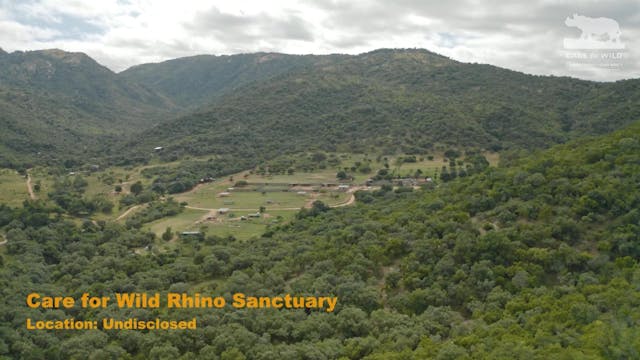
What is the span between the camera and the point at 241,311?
36.7m

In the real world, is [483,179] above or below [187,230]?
above

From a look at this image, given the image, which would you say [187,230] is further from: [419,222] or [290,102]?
[290,102]

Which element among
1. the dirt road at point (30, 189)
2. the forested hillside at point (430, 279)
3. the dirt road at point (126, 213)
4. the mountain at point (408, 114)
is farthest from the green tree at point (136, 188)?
the forested hillside at point (430, 279)

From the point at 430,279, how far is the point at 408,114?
355ft

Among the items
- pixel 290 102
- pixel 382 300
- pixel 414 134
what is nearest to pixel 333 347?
pixel 382 300

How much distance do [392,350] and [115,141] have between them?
592 feet

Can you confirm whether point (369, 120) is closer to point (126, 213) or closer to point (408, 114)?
point (408, 114)

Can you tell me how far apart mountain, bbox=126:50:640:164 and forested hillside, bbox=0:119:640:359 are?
64245 millimetres

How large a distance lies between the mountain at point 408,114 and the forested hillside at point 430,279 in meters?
64.2

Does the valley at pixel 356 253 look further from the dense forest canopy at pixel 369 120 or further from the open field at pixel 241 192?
the dense forest canopy at pixel 369 120

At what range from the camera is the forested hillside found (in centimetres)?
2792

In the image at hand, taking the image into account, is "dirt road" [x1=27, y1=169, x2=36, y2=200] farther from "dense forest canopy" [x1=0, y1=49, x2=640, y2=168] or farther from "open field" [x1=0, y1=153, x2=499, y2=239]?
"dense forest canopy" [x1=0, y1=49, x2=640, y2=168]

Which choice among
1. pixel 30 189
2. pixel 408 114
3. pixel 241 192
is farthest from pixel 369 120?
pixel 30 189

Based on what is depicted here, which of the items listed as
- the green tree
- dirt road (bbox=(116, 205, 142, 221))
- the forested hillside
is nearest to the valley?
the forested hillside
